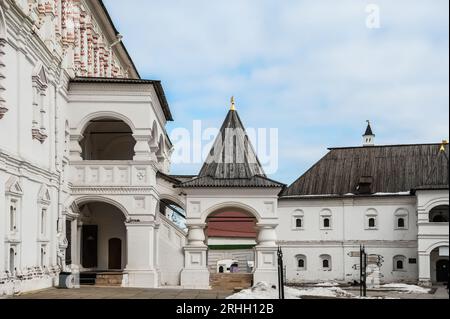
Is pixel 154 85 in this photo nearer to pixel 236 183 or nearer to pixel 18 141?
pixel 236 183

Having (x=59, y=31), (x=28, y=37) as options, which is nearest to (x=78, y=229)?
(x=59, y=31)

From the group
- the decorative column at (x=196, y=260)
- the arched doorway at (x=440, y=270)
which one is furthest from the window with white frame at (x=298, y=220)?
the decorative column at (x=196, y=260)

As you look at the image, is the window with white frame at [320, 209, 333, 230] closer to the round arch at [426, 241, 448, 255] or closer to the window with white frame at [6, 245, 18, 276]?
the round arch at [426, 241, 448, 255]

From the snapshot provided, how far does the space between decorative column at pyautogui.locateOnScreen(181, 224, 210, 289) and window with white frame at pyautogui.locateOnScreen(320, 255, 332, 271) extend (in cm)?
2026

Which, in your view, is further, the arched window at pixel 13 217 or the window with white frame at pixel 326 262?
the window with white frame at pixel 326 262

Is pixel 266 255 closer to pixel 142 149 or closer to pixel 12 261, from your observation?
pixel 142 149

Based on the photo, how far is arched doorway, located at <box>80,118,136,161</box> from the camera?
2673 centimetres

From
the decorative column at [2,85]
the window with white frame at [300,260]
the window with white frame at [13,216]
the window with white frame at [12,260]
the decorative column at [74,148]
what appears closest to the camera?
the decorative column at [2,85]

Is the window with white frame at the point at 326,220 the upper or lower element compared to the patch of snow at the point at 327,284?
upper

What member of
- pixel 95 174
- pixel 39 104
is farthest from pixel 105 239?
pixel 39 104

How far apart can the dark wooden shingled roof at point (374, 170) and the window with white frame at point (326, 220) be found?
3.85 feet

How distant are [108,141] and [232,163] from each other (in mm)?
4507

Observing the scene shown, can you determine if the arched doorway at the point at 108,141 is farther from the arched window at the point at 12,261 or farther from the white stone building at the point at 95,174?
the arched window at the point at 12,261

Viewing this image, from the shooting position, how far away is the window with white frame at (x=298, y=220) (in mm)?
45316
